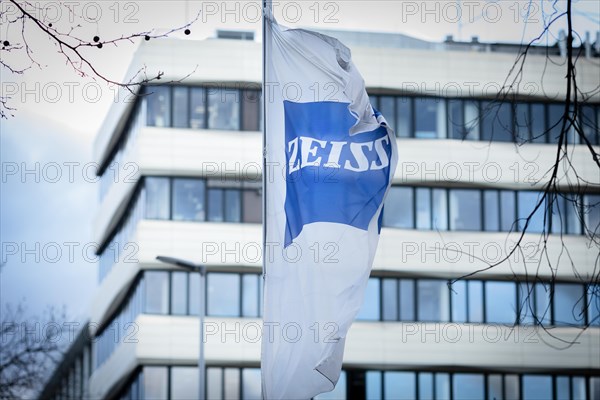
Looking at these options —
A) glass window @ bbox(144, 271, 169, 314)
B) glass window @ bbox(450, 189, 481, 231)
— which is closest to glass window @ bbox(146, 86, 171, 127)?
glass window @ bbox(144, 271, 169, 314)

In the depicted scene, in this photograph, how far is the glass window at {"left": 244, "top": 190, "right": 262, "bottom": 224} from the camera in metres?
50.9

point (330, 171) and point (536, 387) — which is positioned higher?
point (330, 171)

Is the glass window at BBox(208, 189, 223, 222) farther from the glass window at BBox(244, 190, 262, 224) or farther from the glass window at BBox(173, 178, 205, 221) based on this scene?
the glass window at BBox(244, 190, 262, 224)

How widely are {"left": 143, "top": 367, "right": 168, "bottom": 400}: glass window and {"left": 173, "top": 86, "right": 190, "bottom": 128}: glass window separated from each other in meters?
8.60

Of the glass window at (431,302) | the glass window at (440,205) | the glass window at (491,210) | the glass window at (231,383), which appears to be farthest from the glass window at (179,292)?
the glass window at (491,210)

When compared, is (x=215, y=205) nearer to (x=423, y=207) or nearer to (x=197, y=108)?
(x=197, y=108)

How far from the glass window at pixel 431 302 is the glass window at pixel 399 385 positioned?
2148 millimetres

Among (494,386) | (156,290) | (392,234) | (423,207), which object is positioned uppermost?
(423,207)

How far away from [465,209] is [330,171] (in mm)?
36376

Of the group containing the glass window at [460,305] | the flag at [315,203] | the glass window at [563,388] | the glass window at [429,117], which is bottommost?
the glass window at [563,388]

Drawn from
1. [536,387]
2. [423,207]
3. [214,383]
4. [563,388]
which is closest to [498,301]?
[536,387]

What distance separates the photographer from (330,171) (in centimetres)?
1683

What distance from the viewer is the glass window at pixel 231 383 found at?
50.3 metres

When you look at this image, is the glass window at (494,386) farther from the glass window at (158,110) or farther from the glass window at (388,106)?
the glass window at (158,110)
